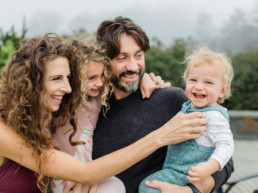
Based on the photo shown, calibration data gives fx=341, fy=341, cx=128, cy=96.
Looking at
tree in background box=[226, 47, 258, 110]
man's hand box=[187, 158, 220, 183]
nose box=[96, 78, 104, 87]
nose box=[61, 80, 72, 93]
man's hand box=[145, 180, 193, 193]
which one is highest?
nose box=[61, 80, 72, 93]

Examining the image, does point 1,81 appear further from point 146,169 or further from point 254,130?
point 254,130

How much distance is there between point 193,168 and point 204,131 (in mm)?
296

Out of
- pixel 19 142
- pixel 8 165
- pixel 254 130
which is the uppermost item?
pixel 19 142

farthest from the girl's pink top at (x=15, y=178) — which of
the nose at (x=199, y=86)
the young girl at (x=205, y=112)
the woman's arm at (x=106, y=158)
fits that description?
the nose at (x=199, y=86)

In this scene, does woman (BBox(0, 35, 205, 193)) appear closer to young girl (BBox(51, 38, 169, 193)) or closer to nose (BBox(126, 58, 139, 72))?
young girl (BBox(51, 38, 169, 193))

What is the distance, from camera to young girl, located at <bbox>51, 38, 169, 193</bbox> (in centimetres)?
265

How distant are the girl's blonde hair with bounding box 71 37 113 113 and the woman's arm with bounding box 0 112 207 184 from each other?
67 centimetres

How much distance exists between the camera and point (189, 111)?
8.00 ft

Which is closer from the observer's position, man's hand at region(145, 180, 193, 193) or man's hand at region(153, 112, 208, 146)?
man's hand at region(153, 112, 208, 146)

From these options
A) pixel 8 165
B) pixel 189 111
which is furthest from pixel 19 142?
pixel 189 111

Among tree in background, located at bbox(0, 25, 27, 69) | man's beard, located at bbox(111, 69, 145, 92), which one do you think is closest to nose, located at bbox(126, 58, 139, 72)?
man's beard, located at bbox(111, 69, 145, 92)

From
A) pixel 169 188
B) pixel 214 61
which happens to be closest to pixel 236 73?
pixel 214 61

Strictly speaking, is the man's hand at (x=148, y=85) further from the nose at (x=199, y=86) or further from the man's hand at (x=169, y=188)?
the man's hand at (x=169, y=188)

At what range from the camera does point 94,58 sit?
2.77 meters
